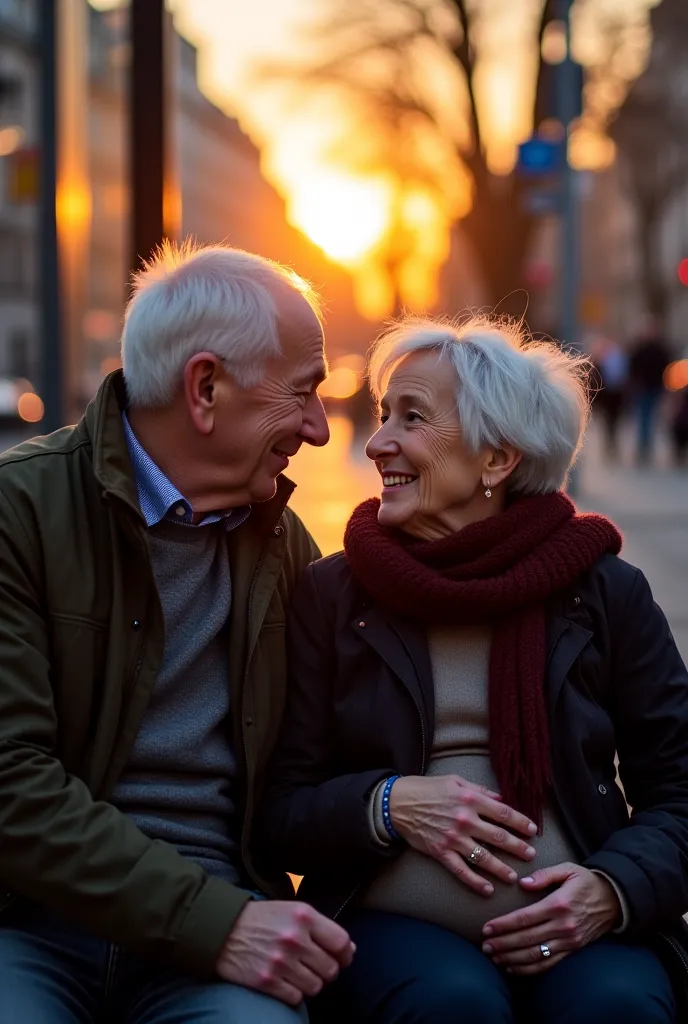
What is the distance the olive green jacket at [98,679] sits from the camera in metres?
2.67

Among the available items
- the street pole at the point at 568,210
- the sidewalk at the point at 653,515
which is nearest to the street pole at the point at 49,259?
the sidewalk at the point at 653,515

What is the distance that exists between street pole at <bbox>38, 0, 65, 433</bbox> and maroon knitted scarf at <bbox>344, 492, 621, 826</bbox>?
5.86 meters

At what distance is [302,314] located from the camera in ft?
10.2

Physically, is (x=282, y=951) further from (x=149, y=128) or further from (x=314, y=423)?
(x=149, y=128)

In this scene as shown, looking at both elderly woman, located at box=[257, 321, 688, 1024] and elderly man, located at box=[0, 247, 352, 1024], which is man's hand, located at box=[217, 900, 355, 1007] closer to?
elderly man, located at box=[0, 247, 352, 1024]

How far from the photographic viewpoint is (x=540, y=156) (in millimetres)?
16812

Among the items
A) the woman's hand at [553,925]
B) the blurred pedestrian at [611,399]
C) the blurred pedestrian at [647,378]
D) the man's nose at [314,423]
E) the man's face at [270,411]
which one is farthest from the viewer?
the blurred pedestrian at [611,399]

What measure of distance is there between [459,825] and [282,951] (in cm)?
43

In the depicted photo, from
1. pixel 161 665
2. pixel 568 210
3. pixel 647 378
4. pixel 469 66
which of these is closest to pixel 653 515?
pixel 568 210

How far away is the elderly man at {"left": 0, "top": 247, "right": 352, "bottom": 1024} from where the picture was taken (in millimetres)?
2670

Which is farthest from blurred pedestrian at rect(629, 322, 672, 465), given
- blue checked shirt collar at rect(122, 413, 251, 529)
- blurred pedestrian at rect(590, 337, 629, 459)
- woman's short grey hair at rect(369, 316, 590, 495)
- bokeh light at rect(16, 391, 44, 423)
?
blue checked shirt collar at rect(122, 413, 251, 529)

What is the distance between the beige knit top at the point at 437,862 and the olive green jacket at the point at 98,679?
271mm

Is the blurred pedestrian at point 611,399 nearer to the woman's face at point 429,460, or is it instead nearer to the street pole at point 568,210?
the street pole at point 568,210

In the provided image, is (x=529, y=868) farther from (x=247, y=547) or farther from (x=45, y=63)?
(x=45, y=63)
